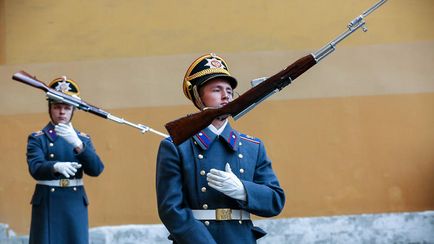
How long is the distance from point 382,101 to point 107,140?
2.84 metres

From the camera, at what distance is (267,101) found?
819cm

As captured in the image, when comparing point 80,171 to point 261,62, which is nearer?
point 80,171

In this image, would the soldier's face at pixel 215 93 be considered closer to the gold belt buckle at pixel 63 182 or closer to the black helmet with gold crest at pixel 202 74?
the black helmet with gold crest at pixel 202 74

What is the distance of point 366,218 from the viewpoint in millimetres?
7895

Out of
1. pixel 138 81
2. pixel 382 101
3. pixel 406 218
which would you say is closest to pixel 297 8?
pixel 382 101

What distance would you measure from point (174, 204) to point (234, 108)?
1.86 feet

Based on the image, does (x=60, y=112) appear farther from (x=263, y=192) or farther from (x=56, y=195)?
(x=263, y=192)

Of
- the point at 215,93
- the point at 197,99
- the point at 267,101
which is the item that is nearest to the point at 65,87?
the point at 267,101

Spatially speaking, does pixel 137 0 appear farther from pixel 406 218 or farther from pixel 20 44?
pixel 406 218

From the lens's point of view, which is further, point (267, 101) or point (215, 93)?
point (267, 101)

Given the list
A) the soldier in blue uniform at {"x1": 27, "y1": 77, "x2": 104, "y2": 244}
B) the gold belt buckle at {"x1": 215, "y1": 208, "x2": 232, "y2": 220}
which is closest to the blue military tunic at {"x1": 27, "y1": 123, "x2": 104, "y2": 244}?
the soldier in blue uniform at {"x1": 27, "y1": 77, "x2": 104, "y2": 244}

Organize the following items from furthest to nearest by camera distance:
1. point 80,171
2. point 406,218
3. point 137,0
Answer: point 137,0 → point 406,218 → point 80,171

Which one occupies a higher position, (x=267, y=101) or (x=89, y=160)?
(x=267, y=101)

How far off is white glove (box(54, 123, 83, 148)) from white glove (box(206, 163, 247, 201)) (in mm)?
2904
